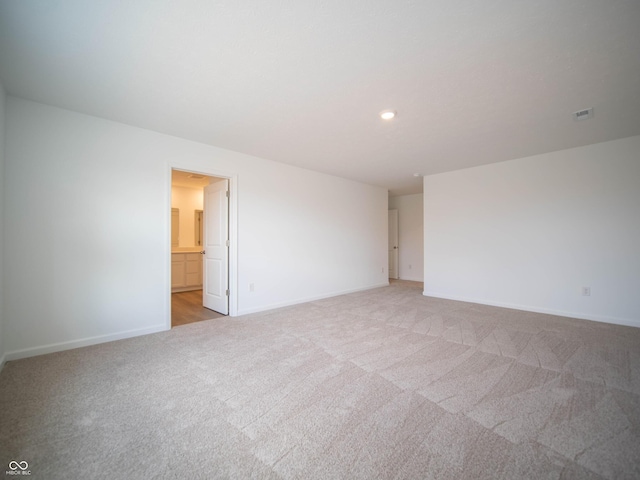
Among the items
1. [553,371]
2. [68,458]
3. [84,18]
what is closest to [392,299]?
[553,371]

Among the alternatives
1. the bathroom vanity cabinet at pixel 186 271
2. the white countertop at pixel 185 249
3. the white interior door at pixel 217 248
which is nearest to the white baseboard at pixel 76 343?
the white interior door at pixel 217 248

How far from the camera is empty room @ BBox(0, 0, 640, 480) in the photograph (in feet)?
5.03

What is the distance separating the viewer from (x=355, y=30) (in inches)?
67.9

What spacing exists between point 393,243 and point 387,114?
5700 millimetres

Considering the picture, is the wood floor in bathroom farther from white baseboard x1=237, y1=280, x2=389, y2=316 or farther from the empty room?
white baseboard x1=237, y1=280, x2=389, y2=316

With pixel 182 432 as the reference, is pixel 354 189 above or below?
above

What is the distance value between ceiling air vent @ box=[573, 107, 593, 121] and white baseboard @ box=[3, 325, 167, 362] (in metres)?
A: 5.34

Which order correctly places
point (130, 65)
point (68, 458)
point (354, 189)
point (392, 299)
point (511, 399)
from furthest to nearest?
point (354, 189)
point (392, 299)
point (130, 65)
point (511, 399)
point (68, 458)

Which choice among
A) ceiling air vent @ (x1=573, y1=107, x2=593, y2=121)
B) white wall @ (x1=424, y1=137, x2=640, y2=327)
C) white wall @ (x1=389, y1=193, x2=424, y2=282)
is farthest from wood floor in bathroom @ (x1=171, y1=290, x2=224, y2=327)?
white wall @ (x1=389, y1=193, x2=424, y2=282)

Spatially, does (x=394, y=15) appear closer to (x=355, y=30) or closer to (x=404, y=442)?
(x=355, y=30)

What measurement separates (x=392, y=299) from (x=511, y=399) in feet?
10.7

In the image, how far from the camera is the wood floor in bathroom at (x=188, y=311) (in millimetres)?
3895

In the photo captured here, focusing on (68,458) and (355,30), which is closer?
(68,458)

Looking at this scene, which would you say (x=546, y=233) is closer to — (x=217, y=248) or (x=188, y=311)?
(x=217, y=248)
